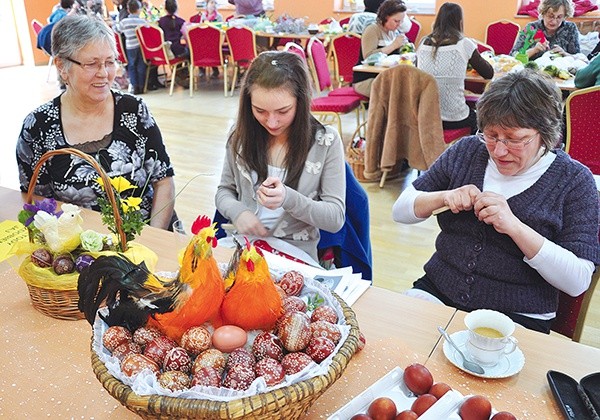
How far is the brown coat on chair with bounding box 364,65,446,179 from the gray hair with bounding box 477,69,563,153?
2257 millimetres

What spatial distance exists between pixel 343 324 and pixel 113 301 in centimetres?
43

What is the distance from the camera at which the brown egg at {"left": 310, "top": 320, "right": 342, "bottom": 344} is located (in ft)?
3.18

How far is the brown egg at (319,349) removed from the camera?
0.94m

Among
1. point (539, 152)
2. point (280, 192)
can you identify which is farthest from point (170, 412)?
point (539, 152)

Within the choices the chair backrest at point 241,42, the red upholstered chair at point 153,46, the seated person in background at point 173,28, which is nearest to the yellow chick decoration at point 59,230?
the chair backrest at point 241,42

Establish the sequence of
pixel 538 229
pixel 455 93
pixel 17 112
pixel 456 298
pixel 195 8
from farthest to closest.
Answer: pixel 195 8, pixel 17 112, pixel 455 93, pixel 456 298, pixel 538 229

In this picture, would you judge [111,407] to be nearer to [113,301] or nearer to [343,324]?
[113,301]

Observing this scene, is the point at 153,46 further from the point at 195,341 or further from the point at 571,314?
the point at 195,341

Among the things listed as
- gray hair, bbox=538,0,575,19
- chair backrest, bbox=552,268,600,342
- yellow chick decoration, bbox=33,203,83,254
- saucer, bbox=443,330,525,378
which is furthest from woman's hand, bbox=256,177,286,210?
gray hair, bbox=538,0,575,19

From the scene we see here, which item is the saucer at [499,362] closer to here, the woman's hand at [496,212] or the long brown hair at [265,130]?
the woman's hand at [496,212]

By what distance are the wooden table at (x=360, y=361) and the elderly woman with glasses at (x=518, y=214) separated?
0.91 feet

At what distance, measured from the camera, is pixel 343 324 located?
3.38ft

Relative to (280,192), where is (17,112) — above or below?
below

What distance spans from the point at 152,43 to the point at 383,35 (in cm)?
374
